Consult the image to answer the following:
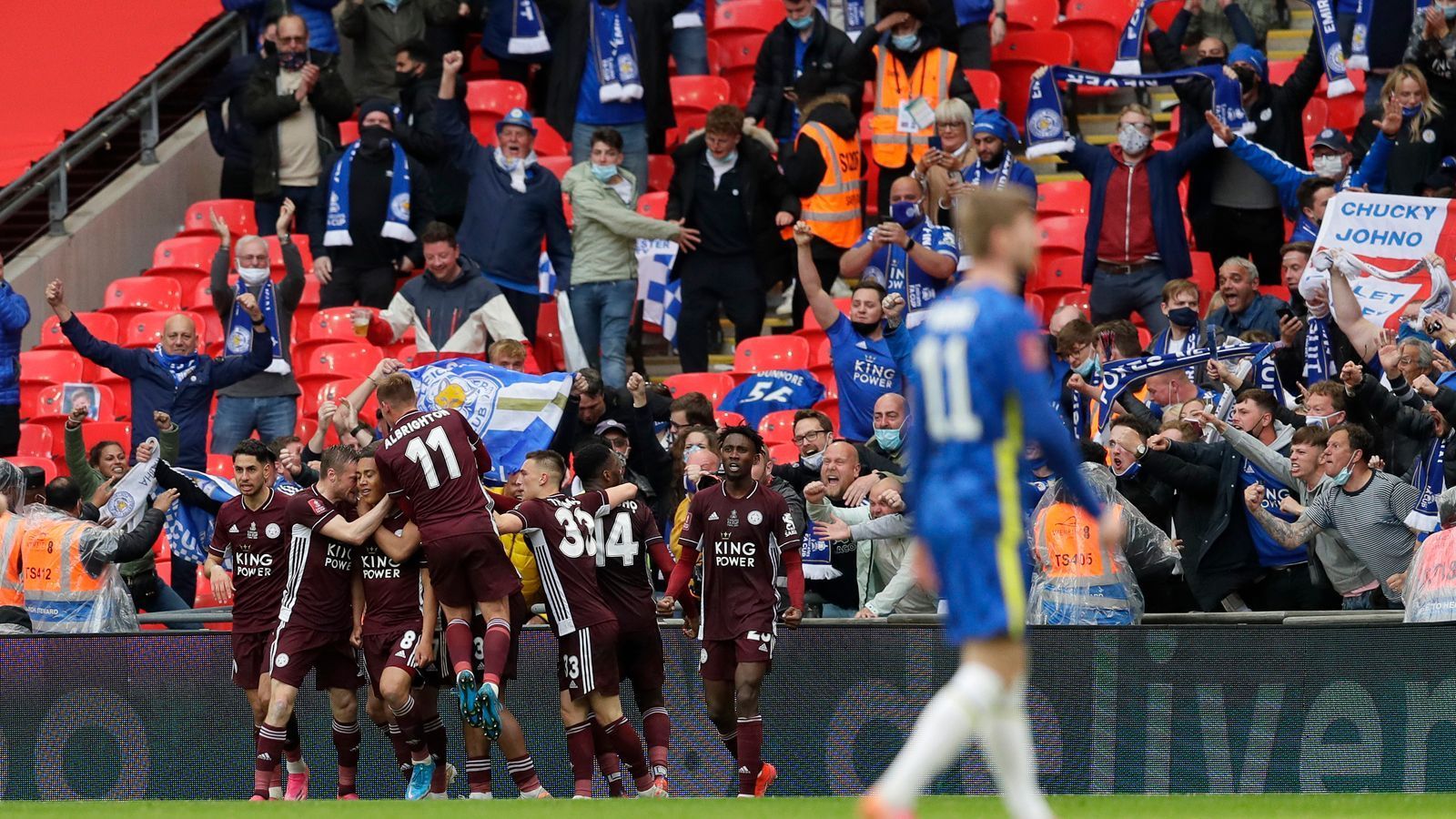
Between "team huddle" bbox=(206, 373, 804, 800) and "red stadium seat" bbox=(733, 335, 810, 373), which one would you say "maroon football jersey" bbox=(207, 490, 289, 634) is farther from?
"red stadium seat" bbox=(733, 335, 810, 373)

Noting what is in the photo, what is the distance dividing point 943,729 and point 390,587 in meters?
6.06

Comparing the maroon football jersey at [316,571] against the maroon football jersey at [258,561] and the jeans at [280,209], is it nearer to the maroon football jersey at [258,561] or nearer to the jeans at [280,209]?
the maroon football jersey at [258,561]

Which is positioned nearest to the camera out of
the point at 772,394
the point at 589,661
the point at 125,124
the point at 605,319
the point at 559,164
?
the point at 589,661

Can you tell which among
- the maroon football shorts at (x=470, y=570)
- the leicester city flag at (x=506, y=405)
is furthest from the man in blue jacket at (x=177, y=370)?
the maroon football shorts at (x=470, y=570)

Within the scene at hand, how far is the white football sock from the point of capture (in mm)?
5547

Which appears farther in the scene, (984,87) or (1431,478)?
(984,87)

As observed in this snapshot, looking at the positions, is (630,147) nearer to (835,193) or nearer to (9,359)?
(835,193)

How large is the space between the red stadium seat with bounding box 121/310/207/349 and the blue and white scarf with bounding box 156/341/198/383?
4.92ft

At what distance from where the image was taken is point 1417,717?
10195 mm

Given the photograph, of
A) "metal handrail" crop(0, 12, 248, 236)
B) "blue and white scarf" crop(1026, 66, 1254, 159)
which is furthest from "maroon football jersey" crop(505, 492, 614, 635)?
"metal handrail" crop(0, 12, 248, 236)

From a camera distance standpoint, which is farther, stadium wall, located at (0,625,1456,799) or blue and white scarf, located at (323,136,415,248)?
blue and white scarf, located at (323,136,415,248)

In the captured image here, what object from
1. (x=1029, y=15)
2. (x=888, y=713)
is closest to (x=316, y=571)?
(x=888, y=713)

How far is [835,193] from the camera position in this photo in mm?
15492

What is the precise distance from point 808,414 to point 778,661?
70.4 inches
